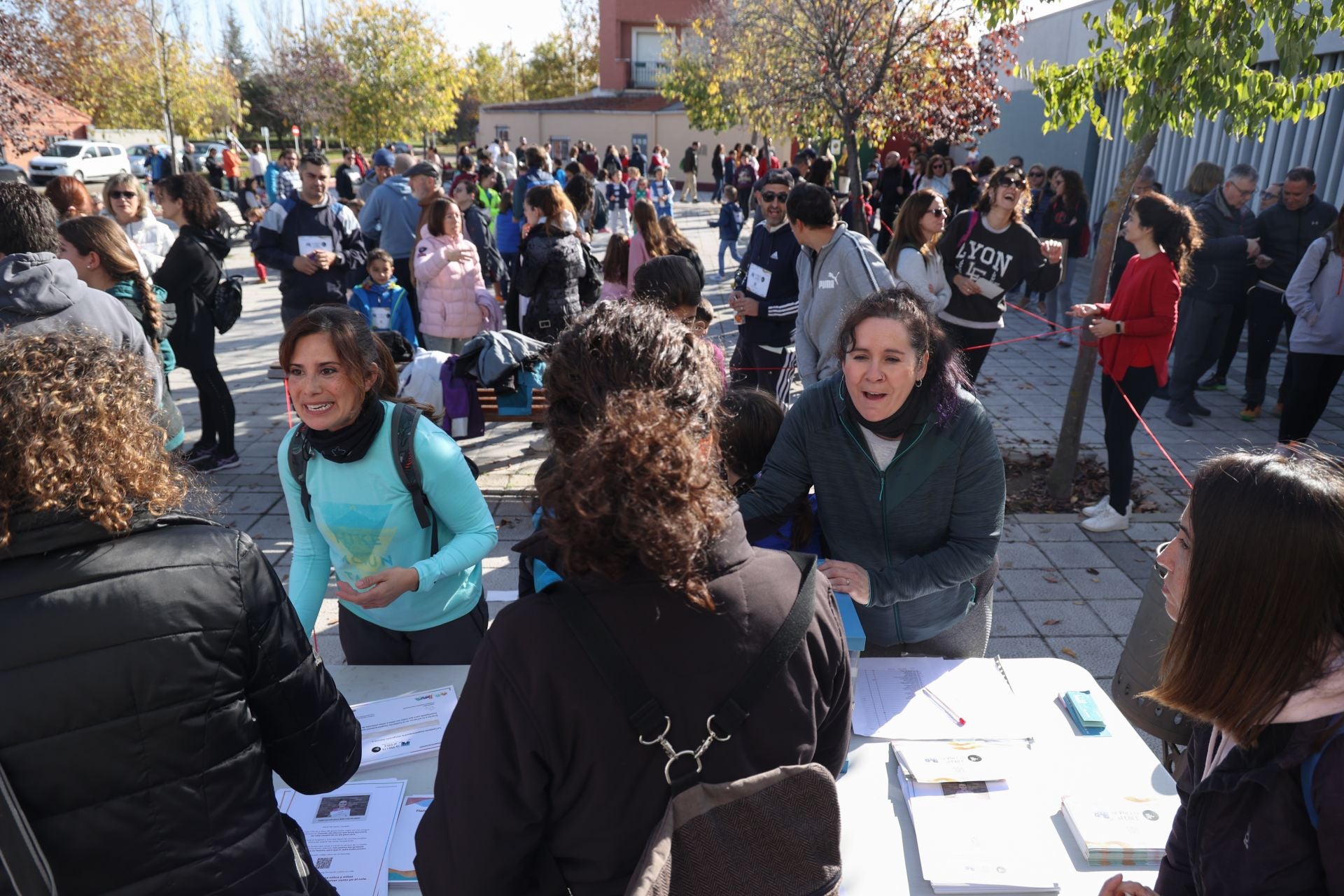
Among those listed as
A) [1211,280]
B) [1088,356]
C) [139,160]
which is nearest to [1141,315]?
[1088,356]

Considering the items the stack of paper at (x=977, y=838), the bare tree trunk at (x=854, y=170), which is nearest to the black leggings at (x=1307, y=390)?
the bare tree trunk at (x=854, y=170)

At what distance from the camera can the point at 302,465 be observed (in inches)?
104

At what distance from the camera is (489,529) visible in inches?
107

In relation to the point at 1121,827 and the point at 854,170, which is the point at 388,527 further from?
the point at 854,170

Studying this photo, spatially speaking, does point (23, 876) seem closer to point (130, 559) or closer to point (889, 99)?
point (130, 559)

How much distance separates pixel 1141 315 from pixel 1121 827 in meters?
3.82

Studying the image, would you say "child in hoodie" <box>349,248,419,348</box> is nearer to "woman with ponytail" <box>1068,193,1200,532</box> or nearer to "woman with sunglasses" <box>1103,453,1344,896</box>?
"woman with ponytail" <box>1068,193,1200,532</box>

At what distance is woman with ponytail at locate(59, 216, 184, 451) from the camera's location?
447cm

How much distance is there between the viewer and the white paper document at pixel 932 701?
2.27 metres

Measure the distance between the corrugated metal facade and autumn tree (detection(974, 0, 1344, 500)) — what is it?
4387mm

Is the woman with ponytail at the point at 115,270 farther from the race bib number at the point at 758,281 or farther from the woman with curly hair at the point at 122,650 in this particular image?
the race bib number at the point at 758,281

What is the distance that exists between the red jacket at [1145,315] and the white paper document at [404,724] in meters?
4.32

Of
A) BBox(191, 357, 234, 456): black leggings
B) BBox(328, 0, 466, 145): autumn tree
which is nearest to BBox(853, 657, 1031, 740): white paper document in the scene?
BBox(191, 357, 234, 456): black leggings

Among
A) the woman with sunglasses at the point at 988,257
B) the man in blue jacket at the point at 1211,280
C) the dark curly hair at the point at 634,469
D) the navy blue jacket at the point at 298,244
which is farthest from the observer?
the man in blue jacket at the point at 1211,280
